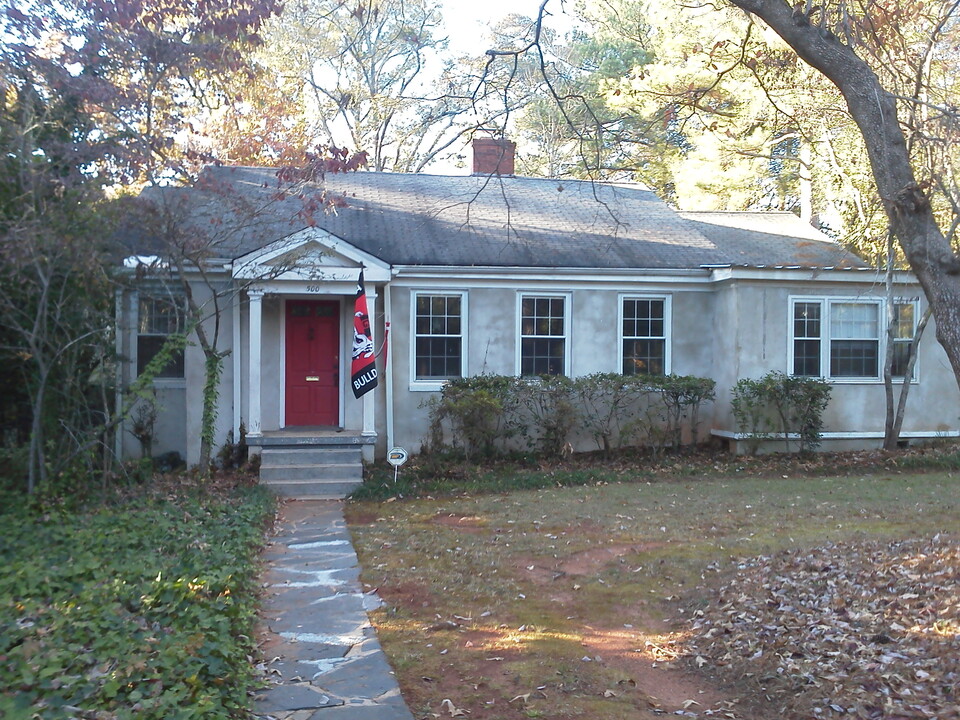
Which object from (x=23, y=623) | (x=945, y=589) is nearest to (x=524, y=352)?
(x=945, y=589)

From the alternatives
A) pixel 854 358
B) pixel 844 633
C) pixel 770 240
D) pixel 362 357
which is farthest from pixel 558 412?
pixel 844 633

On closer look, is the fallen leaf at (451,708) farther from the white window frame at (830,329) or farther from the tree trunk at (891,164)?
the white window frame at (830,329)

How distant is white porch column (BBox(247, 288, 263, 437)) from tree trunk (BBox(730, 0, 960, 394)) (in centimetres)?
910

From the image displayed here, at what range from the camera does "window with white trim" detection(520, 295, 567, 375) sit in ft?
51.9

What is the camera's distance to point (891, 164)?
624 centimetres

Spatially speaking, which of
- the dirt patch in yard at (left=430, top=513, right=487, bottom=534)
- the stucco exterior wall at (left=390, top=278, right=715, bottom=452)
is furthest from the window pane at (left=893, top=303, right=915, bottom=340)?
the dirt patch in yard at (left=430, top=513, right=487, bottom=534)

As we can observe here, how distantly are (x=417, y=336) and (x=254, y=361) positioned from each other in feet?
9.25

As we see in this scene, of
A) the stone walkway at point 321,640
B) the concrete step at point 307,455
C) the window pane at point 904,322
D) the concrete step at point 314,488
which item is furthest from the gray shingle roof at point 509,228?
the stone walkway at point 321,640

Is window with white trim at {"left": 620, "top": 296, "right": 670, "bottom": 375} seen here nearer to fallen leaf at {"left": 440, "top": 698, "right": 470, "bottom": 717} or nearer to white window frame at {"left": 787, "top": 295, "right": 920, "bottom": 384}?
white window frame at {"left": 787, "top": 295, "right": 920, "bottom": 384}

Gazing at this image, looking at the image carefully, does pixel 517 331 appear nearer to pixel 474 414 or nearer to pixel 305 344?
pixel 474 414

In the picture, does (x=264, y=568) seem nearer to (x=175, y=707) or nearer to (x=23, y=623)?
(x=23, y=623)

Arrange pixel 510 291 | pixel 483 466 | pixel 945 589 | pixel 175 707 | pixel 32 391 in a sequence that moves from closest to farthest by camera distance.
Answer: pixel 175 707, pixel 945 589, pixel 32 391, pixel 483 466, pixel 510 291

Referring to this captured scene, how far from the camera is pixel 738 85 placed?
18.1 m

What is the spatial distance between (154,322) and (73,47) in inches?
196
